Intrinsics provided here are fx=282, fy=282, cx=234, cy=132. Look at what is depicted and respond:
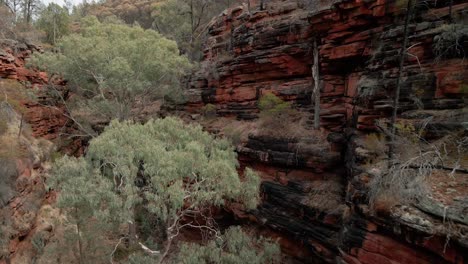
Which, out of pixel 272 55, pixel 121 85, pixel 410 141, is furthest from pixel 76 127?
pixel 410 141

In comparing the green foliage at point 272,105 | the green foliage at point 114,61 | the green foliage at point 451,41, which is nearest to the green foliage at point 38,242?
the green foliage at point 114,61

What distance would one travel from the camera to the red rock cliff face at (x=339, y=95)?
7562 millimetres

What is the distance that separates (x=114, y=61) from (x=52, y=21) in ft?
47.7

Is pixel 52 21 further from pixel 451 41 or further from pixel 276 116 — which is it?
pixel 451 41

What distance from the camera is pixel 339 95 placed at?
14414 mm

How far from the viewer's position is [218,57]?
819 inches

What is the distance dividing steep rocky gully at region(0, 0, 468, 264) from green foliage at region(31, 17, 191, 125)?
8.98ft

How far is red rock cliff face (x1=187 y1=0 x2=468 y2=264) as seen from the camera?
7562 millimetres

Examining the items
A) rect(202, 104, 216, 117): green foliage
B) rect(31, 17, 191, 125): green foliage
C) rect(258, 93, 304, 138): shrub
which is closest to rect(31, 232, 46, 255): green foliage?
rect(31, 17, 191, 125): green foliage

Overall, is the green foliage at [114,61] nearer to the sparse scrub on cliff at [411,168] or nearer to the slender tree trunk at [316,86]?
the slender tree trunk at [316,86]

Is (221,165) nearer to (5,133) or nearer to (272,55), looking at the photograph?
(272,55)

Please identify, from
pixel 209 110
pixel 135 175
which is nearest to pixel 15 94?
pixel 209 110

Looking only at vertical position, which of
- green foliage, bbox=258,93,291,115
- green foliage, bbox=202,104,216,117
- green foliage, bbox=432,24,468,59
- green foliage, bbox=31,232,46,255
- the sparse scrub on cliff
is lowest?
green foliage, bbox=31,232,46,255

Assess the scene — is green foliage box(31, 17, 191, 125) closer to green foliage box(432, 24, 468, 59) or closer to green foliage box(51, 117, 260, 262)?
green foliage box(51, 117, 260, 262)
